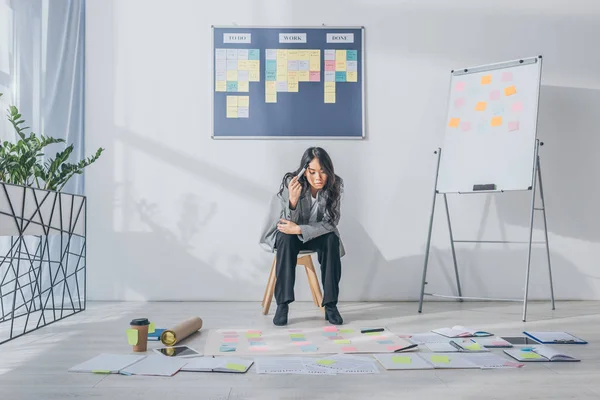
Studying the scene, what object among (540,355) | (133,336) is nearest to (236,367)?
(133,336)

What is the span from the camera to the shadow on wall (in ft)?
11.6

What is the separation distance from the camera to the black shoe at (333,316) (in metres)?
2.71

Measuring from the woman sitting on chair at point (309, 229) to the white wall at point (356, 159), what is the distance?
23.5 inches

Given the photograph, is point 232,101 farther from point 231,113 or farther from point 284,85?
point 284,85

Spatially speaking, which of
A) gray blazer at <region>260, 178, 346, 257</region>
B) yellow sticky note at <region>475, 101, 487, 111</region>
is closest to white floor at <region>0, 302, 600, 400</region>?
gray blazer at <region>260, 178, 346, 257</region>

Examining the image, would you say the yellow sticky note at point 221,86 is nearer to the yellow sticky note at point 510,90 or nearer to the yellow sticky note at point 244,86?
the yellow sticky note at point 244,86

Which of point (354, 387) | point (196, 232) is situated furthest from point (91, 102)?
point (354, 387)

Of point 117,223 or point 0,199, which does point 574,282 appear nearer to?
point 117,223

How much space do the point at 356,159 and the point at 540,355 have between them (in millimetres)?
1808

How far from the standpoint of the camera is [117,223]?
138 inches

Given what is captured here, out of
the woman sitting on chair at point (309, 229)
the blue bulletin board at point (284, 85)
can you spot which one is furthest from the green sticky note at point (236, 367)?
the blue bulletin board at point (284, 85)

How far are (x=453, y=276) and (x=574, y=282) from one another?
2.39ft

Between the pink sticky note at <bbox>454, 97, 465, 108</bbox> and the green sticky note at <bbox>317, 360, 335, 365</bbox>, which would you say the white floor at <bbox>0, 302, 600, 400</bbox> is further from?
the pink sticky note at <bbox>454, 97, 465, 108</bbox>

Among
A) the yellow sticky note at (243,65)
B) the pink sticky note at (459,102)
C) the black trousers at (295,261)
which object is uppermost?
the yellow sticky note at (243,65)
